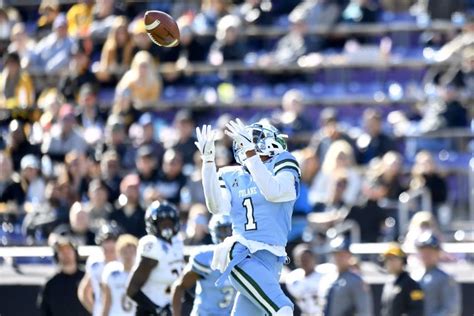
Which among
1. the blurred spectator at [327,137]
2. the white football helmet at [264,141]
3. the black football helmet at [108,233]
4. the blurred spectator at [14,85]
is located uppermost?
the white football helmet at [264,141]

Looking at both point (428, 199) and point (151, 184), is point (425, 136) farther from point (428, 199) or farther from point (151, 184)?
point (151, 184)

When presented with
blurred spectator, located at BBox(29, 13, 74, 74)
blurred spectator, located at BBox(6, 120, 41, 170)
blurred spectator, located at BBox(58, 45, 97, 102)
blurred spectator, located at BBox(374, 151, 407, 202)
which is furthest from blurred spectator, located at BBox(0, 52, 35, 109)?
blurred spectator, located at BBox(374, 151, 407, 202)

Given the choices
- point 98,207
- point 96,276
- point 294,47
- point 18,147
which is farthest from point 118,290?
point 294,47

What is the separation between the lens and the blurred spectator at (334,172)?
13.8 meters

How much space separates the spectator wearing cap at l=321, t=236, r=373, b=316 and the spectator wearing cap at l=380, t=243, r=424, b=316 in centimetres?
20

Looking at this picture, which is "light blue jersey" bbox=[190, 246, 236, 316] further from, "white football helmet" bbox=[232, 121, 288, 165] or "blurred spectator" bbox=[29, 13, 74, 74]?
"blurred spectator" bbox=[29, 13, 74, 74]

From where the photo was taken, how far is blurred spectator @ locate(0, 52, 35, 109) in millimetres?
16562

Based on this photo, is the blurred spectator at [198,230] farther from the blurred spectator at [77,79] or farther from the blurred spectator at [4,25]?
the blurred spectator at [4,25]

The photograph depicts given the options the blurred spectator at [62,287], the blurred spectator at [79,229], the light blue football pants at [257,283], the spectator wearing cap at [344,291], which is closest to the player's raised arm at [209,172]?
the light blue football pants at [257,283]

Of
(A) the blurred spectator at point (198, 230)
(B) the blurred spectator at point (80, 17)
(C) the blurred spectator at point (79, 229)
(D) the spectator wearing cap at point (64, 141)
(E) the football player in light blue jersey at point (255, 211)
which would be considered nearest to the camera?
(E) the football player in light blue jersey at point (255, 211)

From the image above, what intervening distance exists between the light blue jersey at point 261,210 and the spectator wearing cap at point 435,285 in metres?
3.00

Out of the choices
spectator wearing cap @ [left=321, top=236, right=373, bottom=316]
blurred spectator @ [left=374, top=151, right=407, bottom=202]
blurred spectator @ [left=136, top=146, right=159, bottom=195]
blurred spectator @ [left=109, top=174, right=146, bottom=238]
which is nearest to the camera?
spectator wearing cap @ [left=321, top=236, right=373, bottom=316]

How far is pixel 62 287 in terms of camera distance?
11.9 metres

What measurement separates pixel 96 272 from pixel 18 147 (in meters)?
3.75
